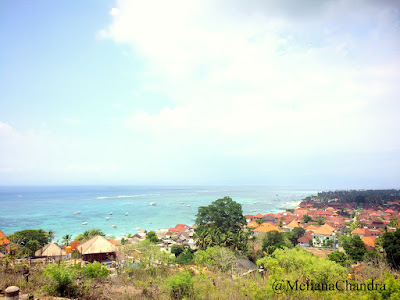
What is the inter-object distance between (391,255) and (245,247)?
11582 mm

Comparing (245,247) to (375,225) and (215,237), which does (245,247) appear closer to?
(215,237)

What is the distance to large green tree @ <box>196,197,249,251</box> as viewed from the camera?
18922 mm

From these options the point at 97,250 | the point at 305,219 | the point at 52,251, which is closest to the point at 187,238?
the point at 97,250

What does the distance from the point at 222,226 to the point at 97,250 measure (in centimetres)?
1035

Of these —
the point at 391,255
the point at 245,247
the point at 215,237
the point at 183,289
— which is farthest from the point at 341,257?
the point at 183,289

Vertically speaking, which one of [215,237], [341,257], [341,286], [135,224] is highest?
[341,286]

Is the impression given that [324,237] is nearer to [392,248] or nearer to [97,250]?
[392,248]

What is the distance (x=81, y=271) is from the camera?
24.9 ft

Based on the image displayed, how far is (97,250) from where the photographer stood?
17.3 m

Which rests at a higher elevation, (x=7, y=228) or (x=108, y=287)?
(x=108, y=287)

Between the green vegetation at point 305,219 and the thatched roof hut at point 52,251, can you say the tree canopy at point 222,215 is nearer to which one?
the thatched roof hut at point 52,251

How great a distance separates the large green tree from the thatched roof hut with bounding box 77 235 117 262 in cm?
717

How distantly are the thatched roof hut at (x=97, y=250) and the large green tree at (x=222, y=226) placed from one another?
7172 mm

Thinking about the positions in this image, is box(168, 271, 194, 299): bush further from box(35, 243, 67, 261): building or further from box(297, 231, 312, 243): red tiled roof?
box(297, 231, 312, 243): red tiled roof
